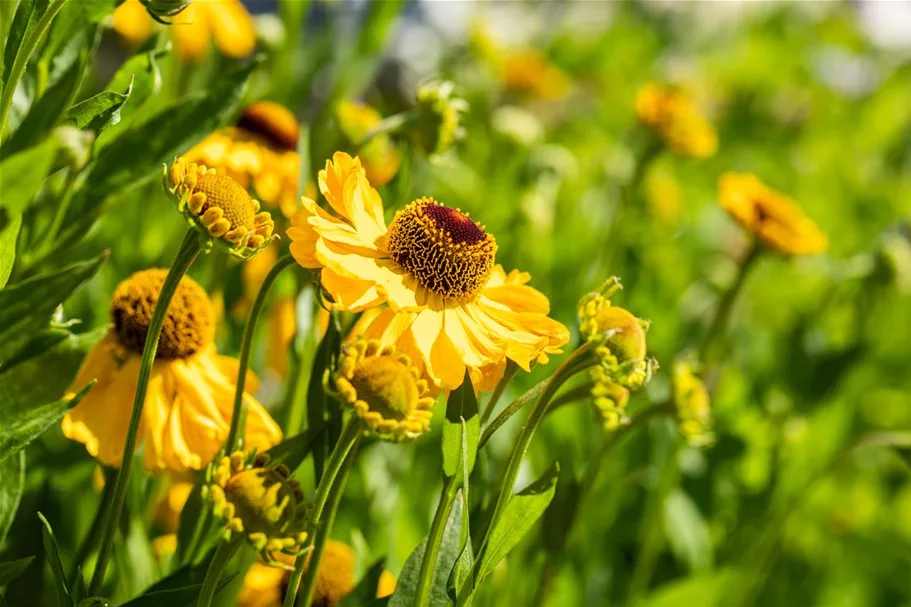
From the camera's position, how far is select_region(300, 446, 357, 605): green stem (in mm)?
418

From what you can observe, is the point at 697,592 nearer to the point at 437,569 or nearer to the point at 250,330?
the point at 437,569

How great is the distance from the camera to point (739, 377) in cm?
113

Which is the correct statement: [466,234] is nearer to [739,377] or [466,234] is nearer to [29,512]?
[29,512]

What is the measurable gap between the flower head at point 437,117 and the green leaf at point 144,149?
0.13 meters

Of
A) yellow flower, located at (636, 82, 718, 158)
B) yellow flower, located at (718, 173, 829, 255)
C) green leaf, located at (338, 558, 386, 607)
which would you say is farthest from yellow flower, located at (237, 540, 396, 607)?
yellow flower, located at (636, 82, 718, 158)

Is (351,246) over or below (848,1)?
over

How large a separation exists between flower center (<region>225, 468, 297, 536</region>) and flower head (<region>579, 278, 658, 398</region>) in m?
0.14

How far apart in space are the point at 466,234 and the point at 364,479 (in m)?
0.38

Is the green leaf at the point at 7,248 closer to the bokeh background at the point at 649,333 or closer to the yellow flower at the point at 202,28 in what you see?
the bokeh background at the point at 649,333

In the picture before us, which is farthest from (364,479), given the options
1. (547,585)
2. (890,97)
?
(890,97)

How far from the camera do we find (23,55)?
0.42 metres

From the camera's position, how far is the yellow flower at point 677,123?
Answer: 1.13m

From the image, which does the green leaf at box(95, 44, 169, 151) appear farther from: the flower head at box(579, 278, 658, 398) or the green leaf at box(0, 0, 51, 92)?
the flower head at box(579, 278, 658, 398)

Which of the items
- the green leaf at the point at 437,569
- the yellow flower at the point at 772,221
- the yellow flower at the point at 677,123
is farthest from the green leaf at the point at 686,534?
the green leaf at the point at 437,569
